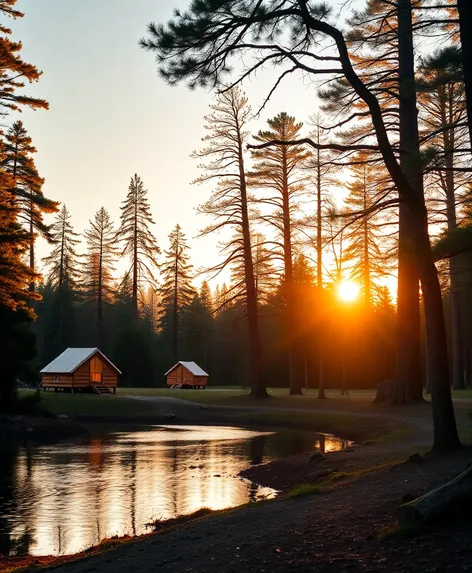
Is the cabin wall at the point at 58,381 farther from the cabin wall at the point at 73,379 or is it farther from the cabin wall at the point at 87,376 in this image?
the cabin wall at the point at 87,376

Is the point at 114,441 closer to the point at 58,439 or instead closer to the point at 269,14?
the point at 58,439

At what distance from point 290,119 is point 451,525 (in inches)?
1263

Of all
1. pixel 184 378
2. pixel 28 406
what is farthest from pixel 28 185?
pixel 184 378

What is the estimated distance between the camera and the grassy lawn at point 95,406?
34000 millimetres

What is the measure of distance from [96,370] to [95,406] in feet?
30.5

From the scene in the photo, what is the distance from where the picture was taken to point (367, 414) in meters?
25.1

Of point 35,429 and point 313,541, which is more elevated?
point 313,541

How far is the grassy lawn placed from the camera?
34.0 meters

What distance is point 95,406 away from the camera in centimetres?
3500

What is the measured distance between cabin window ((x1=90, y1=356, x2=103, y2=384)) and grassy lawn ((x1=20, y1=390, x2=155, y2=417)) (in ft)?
21.7

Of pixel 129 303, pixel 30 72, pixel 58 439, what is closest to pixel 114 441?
pixel 58 439

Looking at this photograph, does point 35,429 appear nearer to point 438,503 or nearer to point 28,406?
point 28,406

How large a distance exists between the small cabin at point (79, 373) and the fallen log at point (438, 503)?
37420 millimetres

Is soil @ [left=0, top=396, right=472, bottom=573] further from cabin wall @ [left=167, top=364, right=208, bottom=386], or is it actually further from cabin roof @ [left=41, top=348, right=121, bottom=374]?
cabin wall @ [left=167, top=364, right=208, bottom=386]
